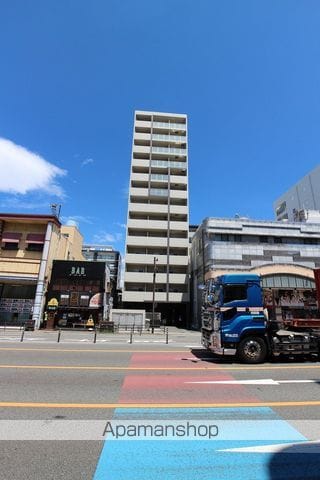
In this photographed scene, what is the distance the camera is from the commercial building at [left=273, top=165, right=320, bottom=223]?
74000 mm

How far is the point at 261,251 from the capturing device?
149 feet

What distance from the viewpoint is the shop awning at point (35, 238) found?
39000mm

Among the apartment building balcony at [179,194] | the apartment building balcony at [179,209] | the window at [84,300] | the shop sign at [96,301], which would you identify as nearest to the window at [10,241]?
the window at [84,300]

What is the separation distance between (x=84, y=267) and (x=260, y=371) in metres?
33.2

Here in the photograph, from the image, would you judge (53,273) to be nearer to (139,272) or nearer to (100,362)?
(139,272)

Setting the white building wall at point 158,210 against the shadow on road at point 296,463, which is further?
the white building wall at point 158,210

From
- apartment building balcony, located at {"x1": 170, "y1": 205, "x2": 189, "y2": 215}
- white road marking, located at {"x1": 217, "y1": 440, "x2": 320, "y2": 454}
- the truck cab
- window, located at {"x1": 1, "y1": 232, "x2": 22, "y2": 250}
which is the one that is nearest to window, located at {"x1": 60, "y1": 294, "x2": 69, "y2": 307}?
window, located at {"x1": 1, "y1": 232, "x2": 22, "y2": 250}

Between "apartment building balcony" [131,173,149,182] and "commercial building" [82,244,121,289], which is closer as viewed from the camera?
"apartment building balcony" [131,173,149,182]

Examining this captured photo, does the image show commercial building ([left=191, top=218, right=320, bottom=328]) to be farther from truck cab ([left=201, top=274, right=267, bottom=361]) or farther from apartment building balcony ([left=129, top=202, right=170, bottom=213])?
truck cab ([left=201, top=274, right=267, bottom=361])

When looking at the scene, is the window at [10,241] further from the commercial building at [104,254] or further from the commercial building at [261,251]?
the commercial building at [104,254]

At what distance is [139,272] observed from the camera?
54.1m

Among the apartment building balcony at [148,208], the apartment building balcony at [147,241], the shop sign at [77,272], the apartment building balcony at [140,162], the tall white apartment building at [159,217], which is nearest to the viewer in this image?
the shop sign at [77,272]

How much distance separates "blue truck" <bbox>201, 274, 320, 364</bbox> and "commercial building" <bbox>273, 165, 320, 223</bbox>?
60.3 metres

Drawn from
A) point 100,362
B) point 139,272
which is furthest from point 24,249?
point 100,362
